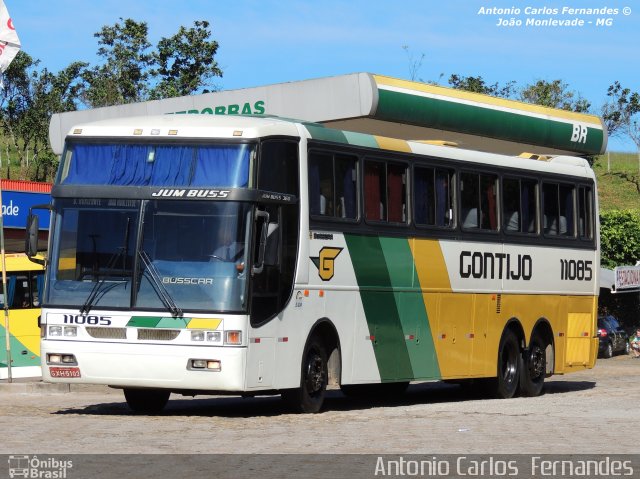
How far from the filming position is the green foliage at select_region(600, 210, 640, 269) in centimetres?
6172

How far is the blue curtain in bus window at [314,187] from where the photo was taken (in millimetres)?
16484

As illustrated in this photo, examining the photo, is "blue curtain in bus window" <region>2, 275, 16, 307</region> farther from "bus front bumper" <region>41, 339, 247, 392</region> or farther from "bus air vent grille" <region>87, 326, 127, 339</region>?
"bus air vent grille" <region>87, 326, 127, 339</region>

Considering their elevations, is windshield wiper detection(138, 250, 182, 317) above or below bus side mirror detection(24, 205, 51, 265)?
below

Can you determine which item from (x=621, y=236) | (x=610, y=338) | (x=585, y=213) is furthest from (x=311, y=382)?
(x=621, y=236)

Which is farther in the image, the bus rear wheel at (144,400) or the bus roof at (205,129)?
the bus rear wheel at (144,400)

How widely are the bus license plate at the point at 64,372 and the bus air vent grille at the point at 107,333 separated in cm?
44

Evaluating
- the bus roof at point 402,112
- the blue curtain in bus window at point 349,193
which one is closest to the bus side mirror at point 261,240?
the blue curtain in bus window at point 349,193

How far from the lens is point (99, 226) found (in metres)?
15.7

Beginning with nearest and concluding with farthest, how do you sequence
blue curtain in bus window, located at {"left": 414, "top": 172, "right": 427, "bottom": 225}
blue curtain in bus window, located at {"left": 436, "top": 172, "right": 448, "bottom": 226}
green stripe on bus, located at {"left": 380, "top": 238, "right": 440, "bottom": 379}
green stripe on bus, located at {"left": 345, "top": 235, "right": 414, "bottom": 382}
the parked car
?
green stripe on bus, located at {"left": 345, "top": 235, "right": 414, "bottom": 382}
green stripe on bus, located at {"left": 380, "top": 238, "right": 440, "bottom": 379}
blue curtain in bus window, located at {"left": 414, "top": 172, "right": 427, "bottom": 225}
blue curtain in bus window, located at {"left": 436, "top": 172, "right": 448, "bottom": 226}
the parked car

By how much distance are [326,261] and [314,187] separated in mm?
934

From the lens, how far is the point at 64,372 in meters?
15.6

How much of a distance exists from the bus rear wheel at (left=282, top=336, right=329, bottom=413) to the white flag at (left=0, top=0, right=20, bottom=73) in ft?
31.8

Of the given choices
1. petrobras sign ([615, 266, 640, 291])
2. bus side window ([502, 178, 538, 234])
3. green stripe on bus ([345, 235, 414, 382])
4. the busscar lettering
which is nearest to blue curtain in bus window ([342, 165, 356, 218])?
green stripe on bus ([345, 235, 414, 382])

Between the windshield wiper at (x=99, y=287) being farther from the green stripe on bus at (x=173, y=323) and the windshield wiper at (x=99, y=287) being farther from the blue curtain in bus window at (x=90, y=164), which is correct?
the blue curtain in bus window at (x=90, y=164)
